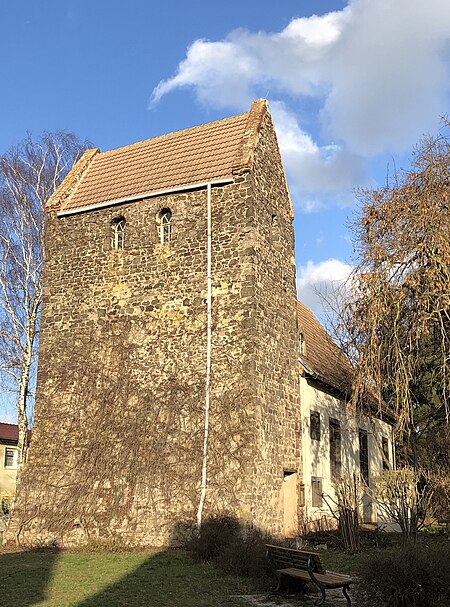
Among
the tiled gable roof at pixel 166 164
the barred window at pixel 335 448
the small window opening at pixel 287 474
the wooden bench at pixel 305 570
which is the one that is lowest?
the wooden bench at pixel 305 570

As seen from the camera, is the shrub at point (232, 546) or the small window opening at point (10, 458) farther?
the small window opening at point (10, 458)

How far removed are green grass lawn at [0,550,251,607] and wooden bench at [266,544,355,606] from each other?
0.71m

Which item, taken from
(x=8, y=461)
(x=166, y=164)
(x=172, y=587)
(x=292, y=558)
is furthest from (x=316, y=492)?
(x=8, y=461)

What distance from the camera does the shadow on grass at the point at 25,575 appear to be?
9539 millimetres

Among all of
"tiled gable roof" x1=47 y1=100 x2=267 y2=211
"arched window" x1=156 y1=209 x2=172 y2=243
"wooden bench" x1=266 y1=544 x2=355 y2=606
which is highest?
"tiled gable roof" x1=47 y1=100 x2=267 y2=211

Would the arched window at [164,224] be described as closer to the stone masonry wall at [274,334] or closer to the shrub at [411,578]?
the stone masonry wall at [274,334]

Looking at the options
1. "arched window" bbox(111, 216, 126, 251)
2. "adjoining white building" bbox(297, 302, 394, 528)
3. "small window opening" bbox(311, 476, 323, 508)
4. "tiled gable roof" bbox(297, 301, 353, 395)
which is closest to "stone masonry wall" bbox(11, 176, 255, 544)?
"arched window" bbox(111, 216, 126, 251)

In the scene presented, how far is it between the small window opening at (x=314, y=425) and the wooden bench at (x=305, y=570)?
8.20 meters

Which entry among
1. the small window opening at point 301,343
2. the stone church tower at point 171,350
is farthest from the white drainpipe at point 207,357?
the small window opening at point 301,343

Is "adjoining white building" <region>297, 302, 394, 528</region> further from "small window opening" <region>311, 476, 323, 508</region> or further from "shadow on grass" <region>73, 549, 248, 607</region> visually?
"shadow on grass" <region>73, 549, 248, 607</region>

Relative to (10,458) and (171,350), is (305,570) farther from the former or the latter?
(10,458)

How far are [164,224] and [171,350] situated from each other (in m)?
3.61

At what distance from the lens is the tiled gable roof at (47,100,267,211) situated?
17297mm

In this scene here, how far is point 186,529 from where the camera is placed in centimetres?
1438
